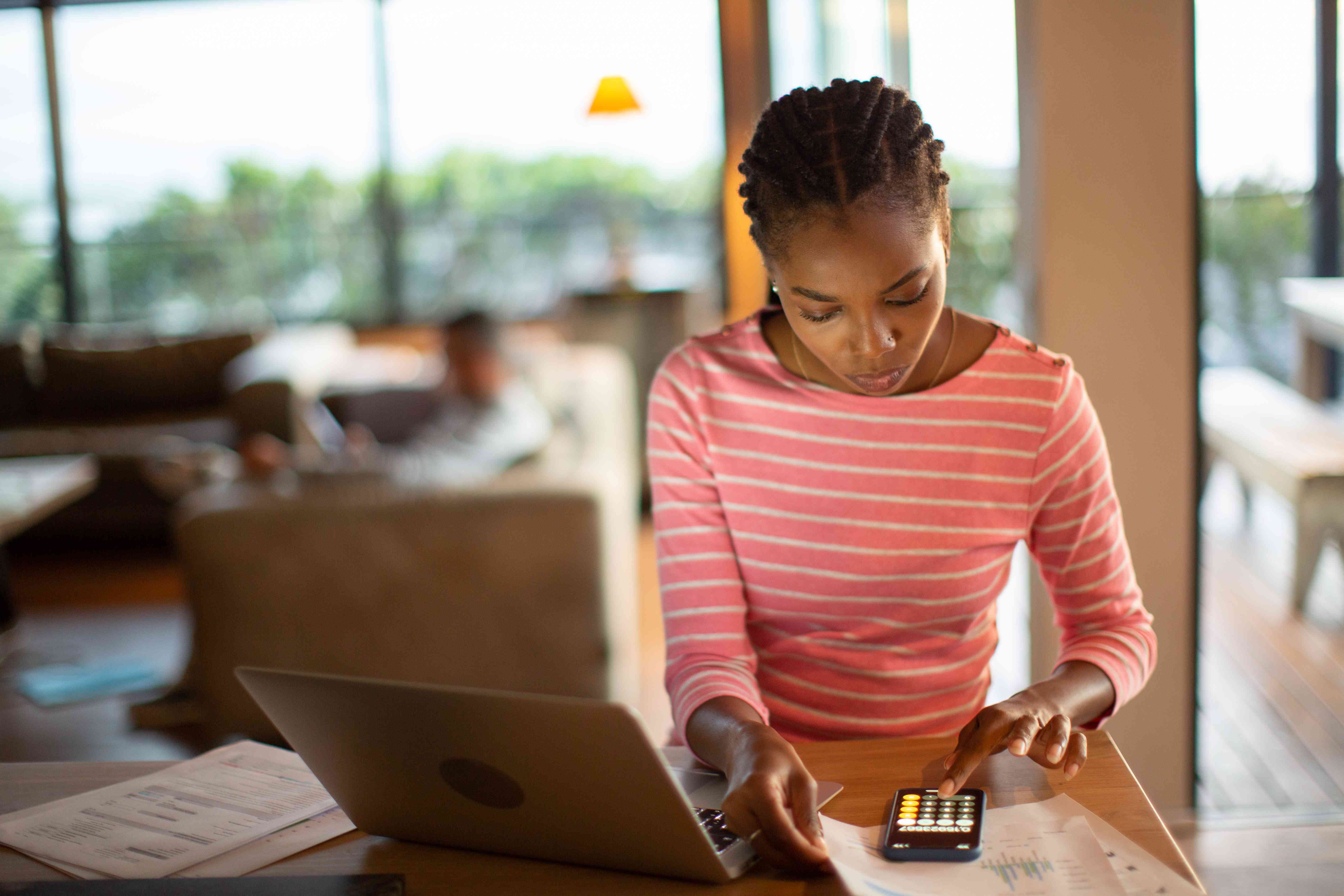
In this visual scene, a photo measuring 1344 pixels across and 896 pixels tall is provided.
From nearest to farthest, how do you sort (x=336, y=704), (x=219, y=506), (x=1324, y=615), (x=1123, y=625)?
(x=336, y=704) < (x=1123, y=625) < (x=1324, y=615) < (x=219, y=506)

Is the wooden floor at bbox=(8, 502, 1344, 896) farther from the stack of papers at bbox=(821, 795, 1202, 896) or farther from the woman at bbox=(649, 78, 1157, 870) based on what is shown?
the stack of papers at bbox=(821, 795, 1202, 896)

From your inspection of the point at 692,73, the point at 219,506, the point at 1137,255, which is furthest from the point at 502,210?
the point at 1137,255

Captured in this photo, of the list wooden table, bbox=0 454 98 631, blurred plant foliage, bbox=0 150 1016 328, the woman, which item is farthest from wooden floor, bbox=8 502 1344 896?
blurred plant foliage, bbox=0 150 1016 328

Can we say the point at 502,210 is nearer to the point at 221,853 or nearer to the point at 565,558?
the point at 565,558

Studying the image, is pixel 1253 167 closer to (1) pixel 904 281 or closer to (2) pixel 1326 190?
(2) pixel 1326 190

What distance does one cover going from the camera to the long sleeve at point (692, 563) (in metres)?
1.01

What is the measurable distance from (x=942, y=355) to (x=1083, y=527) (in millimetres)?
193

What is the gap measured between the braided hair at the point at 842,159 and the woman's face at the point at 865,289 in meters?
0.02

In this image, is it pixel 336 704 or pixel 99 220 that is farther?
pixel 99 220

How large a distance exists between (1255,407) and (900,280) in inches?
47.9

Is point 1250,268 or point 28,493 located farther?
point 28,493

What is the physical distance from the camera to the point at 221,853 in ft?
2.64

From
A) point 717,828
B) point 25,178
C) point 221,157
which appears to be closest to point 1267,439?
point 717,828

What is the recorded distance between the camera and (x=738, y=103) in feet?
18.0
